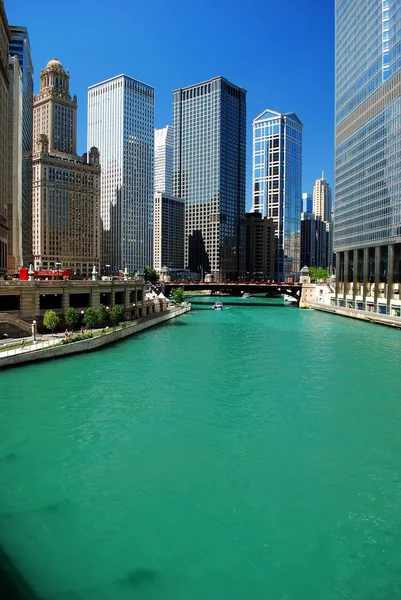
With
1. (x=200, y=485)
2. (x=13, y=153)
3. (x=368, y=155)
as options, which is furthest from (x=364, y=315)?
(x=13, y=153)

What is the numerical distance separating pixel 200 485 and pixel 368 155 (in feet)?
389

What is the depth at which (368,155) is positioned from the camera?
12562 cm

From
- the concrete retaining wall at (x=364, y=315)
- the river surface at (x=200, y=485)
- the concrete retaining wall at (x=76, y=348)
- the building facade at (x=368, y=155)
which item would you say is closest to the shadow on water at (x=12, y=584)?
the river surface at (x=200, y=485)

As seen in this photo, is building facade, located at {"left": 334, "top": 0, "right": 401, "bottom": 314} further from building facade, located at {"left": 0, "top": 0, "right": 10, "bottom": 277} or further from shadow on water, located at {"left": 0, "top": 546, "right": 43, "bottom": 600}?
shadow on water, located at {"left": 0, "top": 546, "right": 43, "bottom": 600}

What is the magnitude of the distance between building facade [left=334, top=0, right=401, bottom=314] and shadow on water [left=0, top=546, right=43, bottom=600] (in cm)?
9887

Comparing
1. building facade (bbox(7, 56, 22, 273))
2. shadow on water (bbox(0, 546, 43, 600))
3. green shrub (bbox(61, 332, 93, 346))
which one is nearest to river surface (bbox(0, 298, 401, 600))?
shadow on water (bbox(0, 546, 43, 600))

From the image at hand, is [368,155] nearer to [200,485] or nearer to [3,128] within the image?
[3,128]

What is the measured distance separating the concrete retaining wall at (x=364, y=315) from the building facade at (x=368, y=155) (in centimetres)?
331

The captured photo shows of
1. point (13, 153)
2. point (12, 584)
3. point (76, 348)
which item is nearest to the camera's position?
point (12, 584)

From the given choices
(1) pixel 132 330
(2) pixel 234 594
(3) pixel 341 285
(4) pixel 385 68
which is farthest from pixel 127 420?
(3) pixel 341 285

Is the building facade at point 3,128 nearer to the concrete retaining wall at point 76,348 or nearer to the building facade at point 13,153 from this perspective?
the building facade at point 13,153

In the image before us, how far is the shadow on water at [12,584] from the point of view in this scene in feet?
58.0

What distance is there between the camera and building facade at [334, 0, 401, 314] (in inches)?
4286

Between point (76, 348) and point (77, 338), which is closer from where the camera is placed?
point (76, 348)
